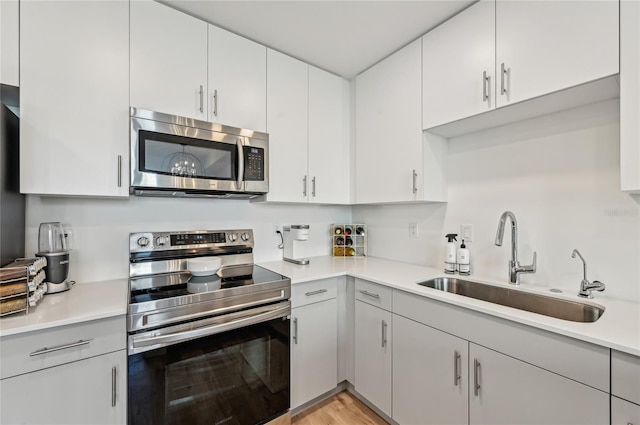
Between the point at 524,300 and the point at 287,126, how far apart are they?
179 cm

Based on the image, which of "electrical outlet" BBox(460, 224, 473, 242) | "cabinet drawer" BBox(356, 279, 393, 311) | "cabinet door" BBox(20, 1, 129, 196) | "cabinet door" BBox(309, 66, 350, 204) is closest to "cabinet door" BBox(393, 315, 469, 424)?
"cabinet drawer" BBox(356, 279, 393, 311)

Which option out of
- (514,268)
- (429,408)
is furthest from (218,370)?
(514,268)

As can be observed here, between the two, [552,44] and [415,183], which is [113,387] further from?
[552,44]

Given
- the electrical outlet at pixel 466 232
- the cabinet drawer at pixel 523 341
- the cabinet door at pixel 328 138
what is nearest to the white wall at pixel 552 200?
the electrical outlet at pixel 466 232

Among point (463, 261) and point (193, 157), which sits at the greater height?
point (193, 157)

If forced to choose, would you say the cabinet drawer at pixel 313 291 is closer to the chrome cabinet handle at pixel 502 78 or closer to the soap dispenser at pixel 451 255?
the soap dispenser at pixel 451 255

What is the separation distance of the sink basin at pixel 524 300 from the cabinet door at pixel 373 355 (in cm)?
35

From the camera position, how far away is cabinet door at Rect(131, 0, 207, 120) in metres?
1.48

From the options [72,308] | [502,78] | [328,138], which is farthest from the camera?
[328,138]

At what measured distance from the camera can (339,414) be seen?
1780 mm

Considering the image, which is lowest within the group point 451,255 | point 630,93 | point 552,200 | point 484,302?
point 484,302

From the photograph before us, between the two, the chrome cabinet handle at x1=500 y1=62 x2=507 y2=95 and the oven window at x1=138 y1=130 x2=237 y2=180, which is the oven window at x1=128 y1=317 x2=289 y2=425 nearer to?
the oven window at x1=138 y1=130 x2=237 y2=180

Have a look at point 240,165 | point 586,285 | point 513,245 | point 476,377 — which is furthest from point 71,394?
point 586,285

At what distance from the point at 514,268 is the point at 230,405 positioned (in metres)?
1.65
